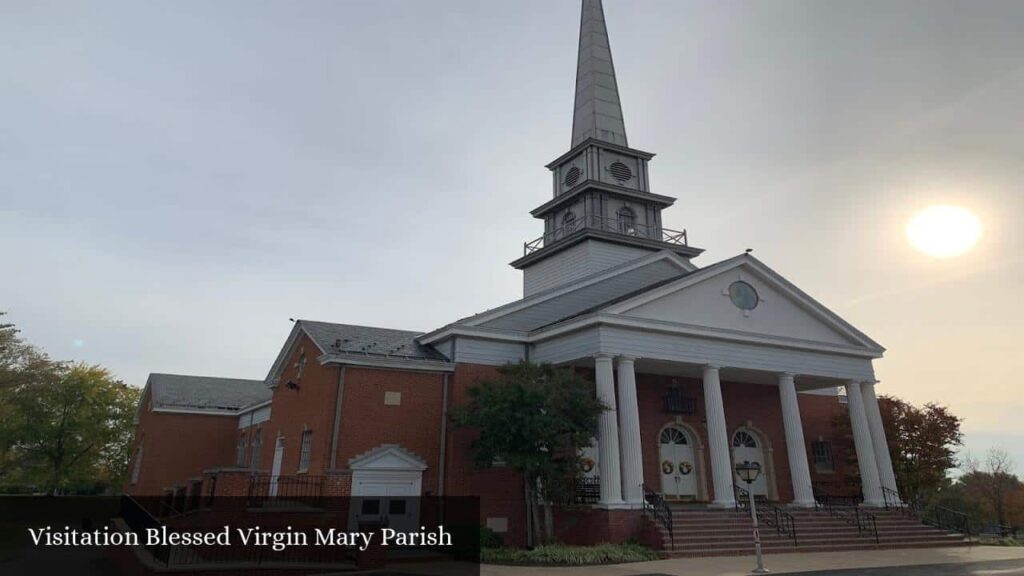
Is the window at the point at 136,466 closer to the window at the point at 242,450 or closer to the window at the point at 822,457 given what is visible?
the window at the point at 242,450

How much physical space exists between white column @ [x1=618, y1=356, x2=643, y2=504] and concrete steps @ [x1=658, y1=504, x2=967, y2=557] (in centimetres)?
150

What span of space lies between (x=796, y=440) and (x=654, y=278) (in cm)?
887

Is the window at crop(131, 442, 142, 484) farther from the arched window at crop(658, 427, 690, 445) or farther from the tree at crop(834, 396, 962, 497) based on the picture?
the tree at crop(834, 396, 962, 497)

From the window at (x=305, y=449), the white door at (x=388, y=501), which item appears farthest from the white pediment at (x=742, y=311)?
the window at (x=305, y=449)

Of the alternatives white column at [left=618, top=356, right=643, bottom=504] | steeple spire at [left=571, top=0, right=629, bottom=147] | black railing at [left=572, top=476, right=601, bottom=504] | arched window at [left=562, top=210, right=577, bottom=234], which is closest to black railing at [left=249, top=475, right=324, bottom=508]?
black railing at [left=572, top=476, right=601, bottom=504]

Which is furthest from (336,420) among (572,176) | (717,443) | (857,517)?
(572,176)

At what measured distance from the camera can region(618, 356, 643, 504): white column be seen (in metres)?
19.9

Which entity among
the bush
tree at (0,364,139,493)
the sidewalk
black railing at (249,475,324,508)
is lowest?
the sidewalk

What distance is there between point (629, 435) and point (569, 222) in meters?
14.5

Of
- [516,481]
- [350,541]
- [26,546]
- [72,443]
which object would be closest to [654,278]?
[516,481]

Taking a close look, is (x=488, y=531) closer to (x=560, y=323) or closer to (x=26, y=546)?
(x=560, y=323)

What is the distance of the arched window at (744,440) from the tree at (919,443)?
6886 millimetres

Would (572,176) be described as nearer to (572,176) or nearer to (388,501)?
(572,176)

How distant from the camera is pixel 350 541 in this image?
1552 centimetres
